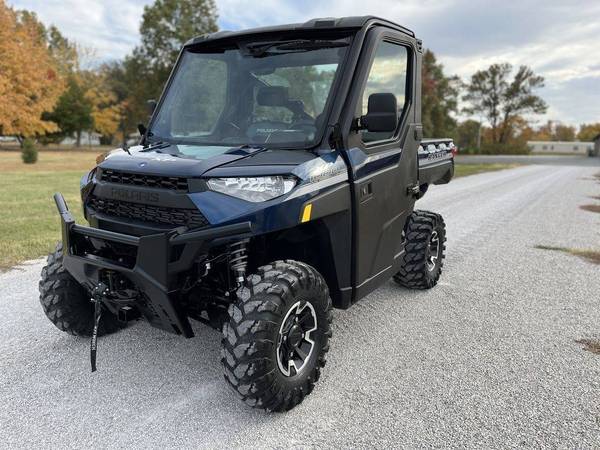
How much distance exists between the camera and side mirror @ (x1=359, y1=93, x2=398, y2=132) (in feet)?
10.3

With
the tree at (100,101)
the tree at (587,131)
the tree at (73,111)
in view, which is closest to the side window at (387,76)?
the tree at (73,111)

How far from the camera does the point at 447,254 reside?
22.1 feet

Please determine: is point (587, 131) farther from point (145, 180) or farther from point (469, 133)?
point (145, 180)

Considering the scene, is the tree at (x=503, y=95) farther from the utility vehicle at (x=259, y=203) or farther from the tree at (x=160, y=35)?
the utility vehicle at (x=259, y=203)

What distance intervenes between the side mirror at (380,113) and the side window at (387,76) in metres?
0.12

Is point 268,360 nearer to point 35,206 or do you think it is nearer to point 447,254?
point 447,254

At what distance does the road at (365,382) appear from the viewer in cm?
269

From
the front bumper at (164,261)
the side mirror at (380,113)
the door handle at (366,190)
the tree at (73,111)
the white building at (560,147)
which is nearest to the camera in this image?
the front bumper at (164,261)

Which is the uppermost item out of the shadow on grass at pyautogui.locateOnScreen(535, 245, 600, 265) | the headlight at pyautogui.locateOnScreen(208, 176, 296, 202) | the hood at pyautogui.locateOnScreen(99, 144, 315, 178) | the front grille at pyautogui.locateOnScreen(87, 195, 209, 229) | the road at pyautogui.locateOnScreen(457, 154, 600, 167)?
the hood at pyautogui.locateOnScreen(99, 144, 315, 178)

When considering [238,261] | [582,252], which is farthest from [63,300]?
[582,252]

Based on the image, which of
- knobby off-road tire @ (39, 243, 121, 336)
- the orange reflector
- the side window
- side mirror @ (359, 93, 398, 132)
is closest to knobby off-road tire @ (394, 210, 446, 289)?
the side window

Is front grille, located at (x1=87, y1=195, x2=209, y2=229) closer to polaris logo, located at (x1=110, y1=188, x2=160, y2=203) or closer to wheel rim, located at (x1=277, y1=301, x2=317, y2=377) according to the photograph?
polaris logo, located at (x1=110, y1=188, x2=160, y2=203)

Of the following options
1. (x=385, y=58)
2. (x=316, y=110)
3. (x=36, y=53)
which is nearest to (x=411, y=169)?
(x=385, y=58)

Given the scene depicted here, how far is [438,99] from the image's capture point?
5775 cm
